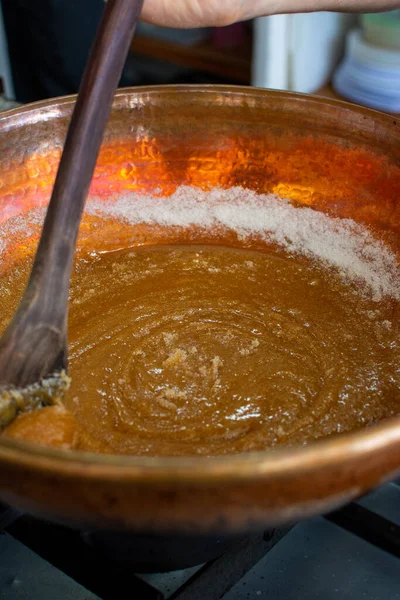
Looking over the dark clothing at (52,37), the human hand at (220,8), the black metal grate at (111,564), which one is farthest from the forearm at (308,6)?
the dark clothing at (52,37)

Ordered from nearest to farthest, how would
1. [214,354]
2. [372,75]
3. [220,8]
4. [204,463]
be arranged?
[204,463] → [214,354] → [220,8] → [372,75]

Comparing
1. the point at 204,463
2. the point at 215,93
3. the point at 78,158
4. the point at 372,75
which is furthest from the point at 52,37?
the point at 204,463

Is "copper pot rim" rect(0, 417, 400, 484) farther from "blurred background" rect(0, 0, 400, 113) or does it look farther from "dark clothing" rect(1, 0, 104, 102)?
"dark clothing" rect(1, 0, 104, 102)

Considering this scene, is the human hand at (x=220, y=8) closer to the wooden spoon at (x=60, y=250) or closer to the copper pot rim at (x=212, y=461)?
the wooden spoon at (x=60, y=250)

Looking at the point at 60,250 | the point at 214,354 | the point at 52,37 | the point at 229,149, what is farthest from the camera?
the point at 52,37

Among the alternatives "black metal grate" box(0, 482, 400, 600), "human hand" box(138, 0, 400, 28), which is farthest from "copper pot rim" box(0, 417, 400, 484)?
"human hand" box(138, 0, 400, 28)

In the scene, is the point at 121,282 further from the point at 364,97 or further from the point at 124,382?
the point at 364,97

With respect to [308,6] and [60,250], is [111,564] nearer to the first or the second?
[60,250]
